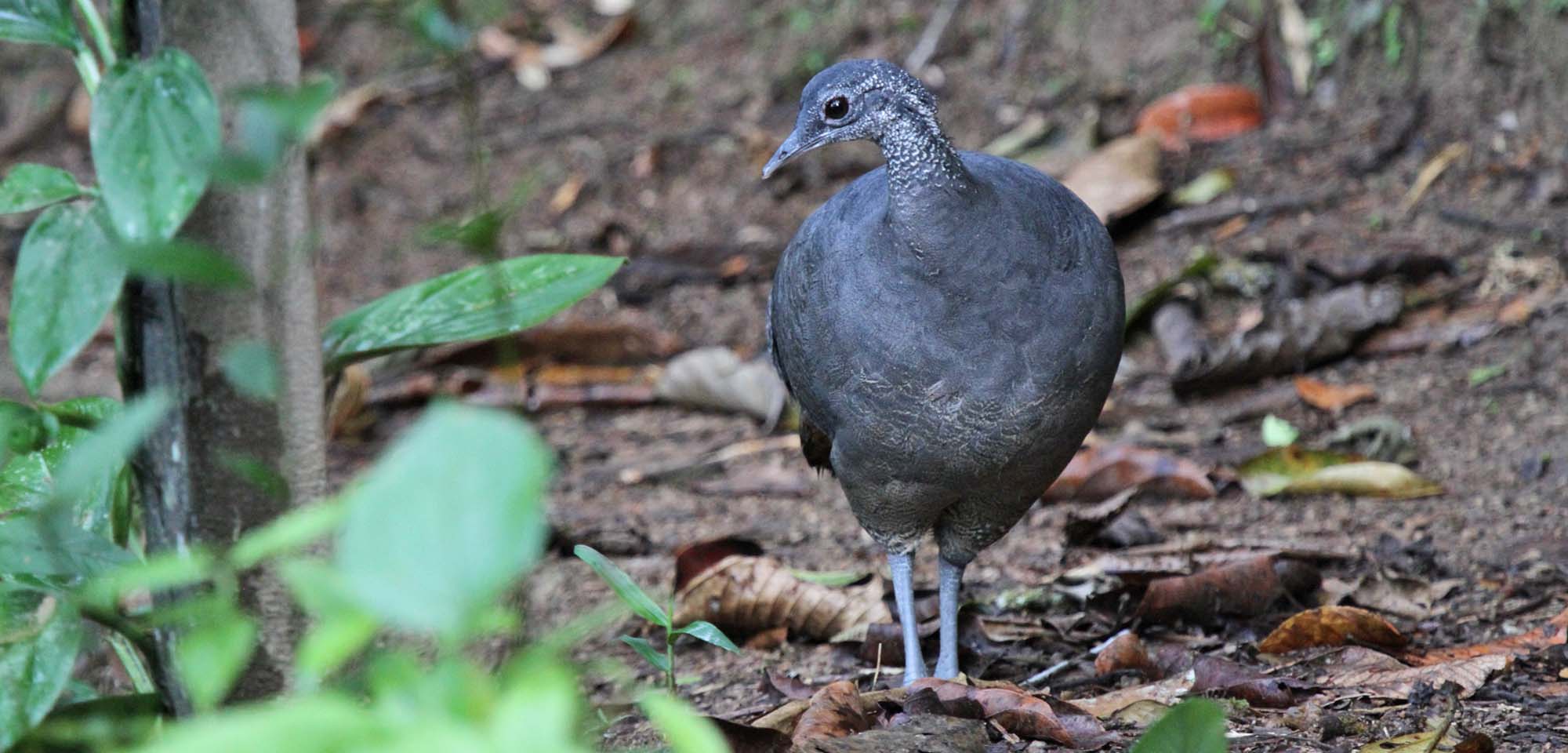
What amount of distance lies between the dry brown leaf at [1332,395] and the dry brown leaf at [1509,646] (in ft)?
5.96

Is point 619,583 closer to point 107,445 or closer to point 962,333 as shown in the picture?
point 107,445

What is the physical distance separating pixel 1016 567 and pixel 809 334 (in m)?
1.36

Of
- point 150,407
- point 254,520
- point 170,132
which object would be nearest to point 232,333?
point 254,520

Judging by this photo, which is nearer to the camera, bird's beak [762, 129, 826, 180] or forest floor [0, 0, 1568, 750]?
bird's beak [762, 129, 826, 180]

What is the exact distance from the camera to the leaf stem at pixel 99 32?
214 cm

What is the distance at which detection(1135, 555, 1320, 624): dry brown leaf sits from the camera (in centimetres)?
331

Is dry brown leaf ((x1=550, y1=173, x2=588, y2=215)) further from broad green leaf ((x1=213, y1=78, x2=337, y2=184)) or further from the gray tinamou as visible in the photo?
broad green leaf ((x1=213, y1=78, x2=337, y2=184))

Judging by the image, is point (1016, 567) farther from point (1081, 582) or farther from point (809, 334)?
point (809, 334)

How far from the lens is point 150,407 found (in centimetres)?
108

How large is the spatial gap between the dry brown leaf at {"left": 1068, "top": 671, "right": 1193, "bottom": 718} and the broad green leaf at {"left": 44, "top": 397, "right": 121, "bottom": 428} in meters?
1.63

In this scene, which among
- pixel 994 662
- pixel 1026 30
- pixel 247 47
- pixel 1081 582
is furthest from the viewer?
pixel 1026 30

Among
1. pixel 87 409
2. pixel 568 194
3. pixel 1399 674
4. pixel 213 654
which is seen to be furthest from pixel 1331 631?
pixel 568 194

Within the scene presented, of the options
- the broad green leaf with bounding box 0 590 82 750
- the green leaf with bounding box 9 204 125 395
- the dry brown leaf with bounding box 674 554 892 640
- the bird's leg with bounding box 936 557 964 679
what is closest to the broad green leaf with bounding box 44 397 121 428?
the green leaf with bounding box 9 204 125 395

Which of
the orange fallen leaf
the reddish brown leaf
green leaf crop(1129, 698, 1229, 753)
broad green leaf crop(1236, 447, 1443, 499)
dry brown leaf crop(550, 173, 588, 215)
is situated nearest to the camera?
green leaf crop(1129, 698, 1229, 753)
